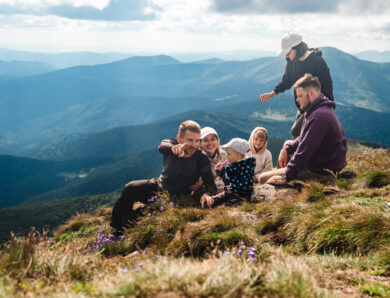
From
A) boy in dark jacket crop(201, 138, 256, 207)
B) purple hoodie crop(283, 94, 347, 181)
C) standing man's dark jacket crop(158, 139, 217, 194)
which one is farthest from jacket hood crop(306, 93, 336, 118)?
standing man's dark jacket crop(158, 139, 217, 194)

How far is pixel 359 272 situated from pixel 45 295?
11.5 feet

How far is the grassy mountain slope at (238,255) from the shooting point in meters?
2.60

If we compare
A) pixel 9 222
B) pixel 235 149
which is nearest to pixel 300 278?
pixel 235 149

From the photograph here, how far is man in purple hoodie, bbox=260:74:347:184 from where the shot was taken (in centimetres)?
733

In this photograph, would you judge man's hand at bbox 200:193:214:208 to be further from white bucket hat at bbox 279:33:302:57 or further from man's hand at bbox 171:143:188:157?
white bucket hat at bbox 279:33:302:57

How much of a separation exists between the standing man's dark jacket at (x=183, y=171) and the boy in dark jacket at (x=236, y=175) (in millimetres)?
510

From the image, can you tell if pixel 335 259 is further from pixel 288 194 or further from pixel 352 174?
pixel 352 174

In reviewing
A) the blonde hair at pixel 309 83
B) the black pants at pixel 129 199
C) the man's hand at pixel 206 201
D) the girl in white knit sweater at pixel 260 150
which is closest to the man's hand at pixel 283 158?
the girl in white knit sweater at pixel 260 150

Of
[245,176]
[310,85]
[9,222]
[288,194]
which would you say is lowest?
[9,222]

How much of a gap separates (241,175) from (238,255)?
384 cm

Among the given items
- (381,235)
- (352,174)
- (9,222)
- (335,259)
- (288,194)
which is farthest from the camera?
(9,222)

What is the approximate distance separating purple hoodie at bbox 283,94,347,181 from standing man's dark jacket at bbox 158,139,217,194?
7.19 ft

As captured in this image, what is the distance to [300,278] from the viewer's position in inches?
104

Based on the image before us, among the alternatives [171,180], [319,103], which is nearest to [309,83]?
[319,103]
